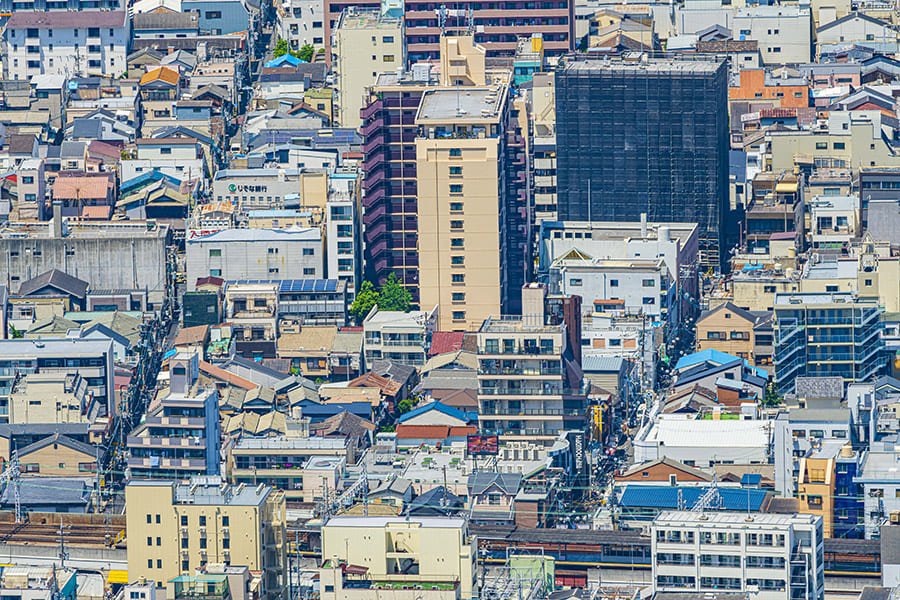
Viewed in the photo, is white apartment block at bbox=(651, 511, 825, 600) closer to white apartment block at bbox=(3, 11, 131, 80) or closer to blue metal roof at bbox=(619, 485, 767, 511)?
blue metal roof at bbox=(619, 485, 767, 511)

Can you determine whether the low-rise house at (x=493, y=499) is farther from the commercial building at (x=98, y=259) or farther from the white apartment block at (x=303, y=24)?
the white apartment block at (x=303, y=24)

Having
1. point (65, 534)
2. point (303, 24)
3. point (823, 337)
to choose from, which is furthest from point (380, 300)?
point (303, 24)

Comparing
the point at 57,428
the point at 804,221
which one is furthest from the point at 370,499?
the point at 804,221

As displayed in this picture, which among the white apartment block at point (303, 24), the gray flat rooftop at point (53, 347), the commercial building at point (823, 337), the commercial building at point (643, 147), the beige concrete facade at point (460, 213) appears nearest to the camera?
the commercial building at point (823, 337)

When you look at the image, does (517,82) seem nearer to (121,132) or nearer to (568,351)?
(121,132)

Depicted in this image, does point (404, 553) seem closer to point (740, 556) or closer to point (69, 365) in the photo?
point (740, 556)

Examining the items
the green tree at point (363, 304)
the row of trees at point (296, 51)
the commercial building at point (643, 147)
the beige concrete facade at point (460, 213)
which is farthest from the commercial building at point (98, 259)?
the row of trees at point (296, 51)

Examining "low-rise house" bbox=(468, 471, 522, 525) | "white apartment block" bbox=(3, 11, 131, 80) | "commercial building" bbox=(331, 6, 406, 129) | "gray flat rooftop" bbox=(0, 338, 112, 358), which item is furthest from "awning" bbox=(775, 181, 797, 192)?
"white apartment block" bbox=(3, 11, 131, 80)
